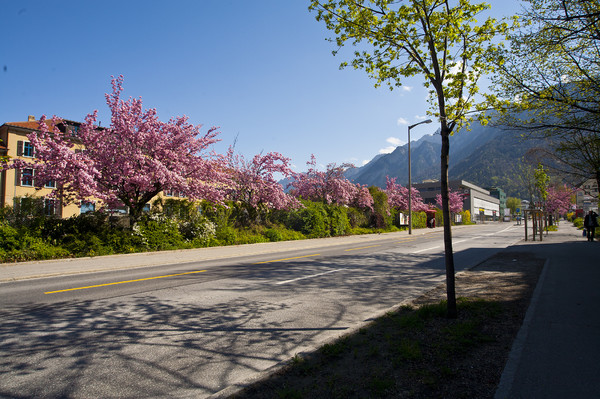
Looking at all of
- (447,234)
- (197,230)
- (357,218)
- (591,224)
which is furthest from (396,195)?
(447,234)

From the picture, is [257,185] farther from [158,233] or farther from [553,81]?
[553,81]

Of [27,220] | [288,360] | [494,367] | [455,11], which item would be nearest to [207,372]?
[288,360]

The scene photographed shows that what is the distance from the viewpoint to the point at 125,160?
14.9 m

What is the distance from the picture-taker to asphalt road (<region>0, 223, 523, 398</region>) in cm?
346

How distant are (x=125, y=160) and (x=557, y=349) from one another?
52.2 ft

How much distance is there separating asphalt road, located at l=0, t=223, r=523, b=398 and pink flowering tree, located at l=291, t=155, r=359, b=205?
65.9 feet

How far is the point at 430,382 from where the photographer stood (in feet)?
10.2

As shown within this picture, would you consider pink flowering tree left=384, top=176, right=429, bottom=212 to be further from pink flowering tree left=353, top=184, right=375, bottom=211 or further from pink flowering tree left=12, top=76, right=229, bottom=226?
pink flowering tree left=12, top=76, right=229, bottom=226

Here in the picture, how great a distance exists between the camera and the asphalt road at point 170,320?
346cm

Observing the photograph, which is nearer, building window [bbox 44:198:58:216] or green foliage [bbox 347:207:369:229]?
building window [bbox 44:198:58:216]

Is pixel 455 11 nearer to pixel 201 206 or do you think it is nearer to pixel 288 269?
pixel 288 269

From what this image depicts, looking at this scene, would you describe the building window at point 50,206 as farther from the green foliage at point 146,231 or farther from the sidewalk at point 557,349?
the sidewalk at point 557,349

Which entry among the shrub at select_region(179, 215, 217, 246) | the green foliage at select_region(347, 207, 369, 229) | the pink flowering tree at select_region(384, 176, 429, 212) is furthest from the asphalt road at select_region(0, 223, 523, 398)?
the pink flowering tree at select_region(384, 176, 429, 212)

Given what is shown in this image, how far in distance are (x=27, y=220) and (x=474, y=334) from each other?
1635 cm
